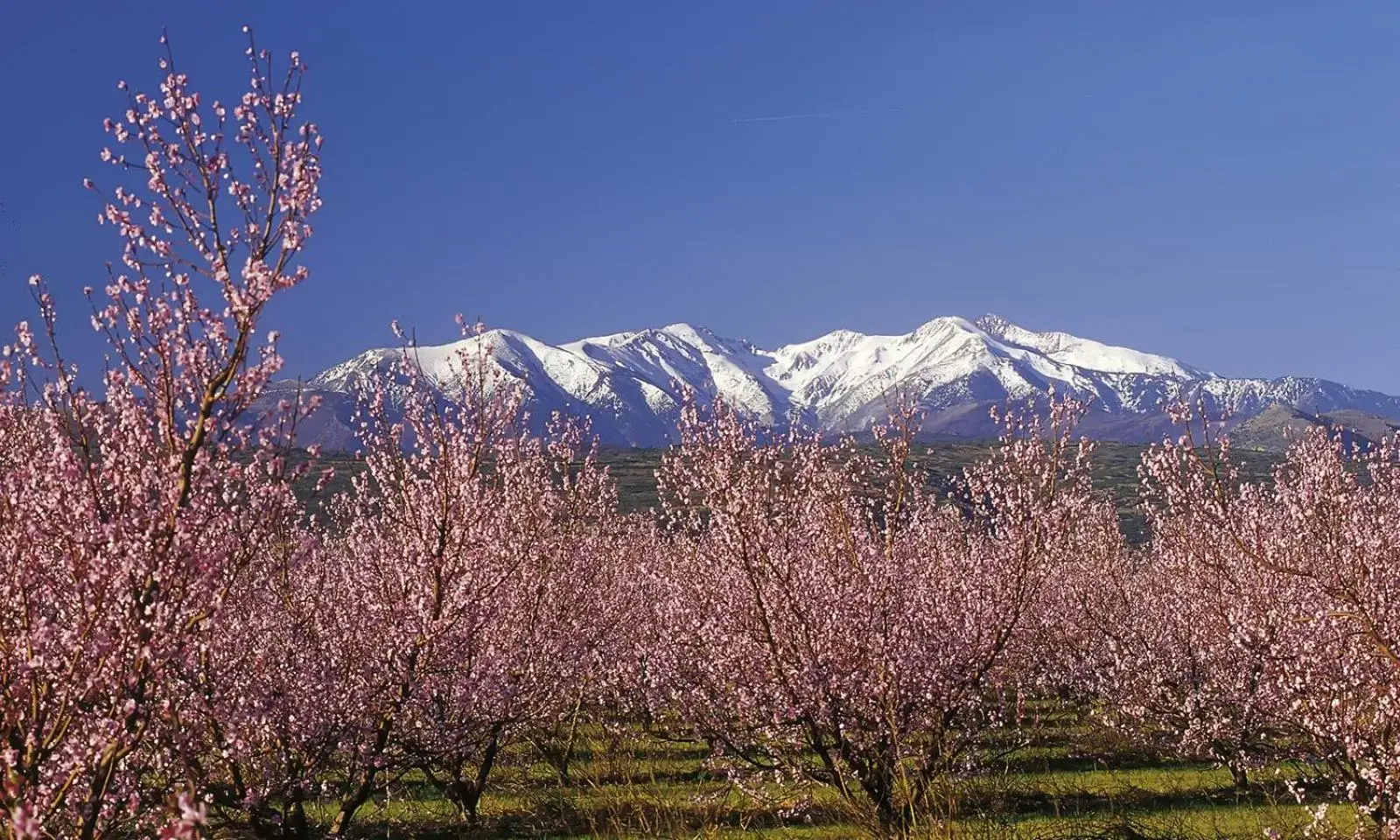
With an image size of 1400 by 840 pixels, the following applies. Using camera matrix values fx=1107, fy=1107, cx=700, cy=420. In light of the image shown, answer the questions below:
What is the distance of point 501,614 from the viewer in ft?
53.2

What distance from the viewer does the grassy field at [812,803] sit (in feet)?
46.3

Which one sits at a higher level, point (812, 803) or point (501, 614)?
point (501, 614)

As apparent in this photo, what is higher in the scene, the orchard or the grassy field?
the orchard

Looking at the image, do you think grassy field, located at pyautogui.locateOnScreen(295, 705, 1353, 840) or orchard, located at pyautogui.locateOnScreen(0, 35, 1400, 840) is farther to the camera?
grassy field, located at pyautogui.locateOnScreen(295, 705, 1353, 840)

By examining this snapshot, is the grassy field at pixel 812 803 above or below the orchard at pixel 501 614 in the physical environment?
below

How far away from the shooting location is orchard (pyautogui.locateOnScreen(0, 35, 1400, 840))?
280 inches

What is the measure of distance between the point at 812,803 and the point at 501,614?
18.1 feet

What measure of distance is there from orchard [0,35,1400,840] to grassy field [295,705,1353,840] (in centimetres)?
32

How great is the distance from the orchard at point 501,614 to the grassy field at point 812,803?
0.32 meters

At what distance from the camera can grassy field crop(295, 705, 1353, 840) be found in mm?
14117

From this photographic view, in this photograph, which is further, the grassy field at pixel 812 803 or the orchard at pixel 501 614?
the grassy field at pixel 812 803

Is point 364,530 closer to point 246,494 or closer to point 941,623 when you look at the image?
point 941,623

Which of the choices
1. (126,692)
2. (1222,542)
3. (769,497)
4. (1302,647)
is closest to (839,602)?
(769,497)

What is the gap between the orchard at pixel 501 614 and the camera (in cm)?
710
